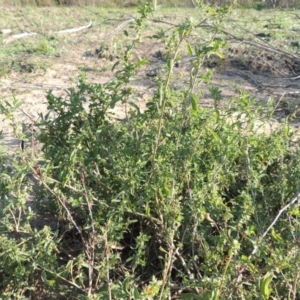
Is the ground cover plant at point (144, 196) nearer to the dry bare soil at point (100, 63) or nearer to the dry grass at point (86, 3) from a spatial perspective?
the dry bare soil at point (100, 63)

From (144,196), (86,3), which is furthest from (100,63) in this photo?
(144,196)

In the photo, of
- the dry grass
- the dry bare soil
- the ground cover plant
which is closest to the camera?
the ground cover plant

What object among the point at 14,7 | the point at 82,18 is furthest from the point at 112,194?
the point at 14,7

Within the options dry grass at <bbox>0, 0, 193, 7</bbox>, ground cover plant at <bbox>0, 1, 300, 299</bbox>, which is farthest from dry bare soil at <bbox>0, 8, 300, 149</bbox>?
ground cover plant at <bbox>0, 1, 300, 299</bbox>

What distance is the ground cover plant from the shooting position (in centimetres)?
215

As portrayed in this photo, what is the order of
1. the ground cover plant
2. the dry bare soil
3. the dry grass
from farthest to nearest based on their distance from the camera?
1. the dry grass
2. the dry bare soil
3. the ground cover plant

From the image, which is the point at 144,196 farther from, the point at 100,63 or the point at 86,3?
the point at 86,3

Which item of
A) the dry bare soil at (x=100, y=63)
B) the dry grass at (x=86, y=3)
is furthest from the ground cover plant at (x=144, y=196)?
the dry grass at (x=86, y=3)

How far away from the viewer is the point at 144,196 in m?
2.35

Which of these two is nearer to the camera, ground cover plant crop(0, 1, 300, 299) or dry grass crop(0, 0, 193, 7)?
ground cover plant crop(0, 1, 300, 299)

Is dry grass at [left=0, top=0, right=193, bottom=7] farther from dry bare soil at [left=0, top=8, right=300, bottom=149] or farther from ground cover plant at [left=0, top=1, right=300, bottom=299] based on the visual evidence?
ground cover plant at [left=0, top=1, right=300, bottom=299]

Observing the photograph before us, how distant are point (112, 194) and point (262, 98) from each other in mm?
3525

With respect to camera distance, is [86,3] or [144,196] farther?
[86,3]

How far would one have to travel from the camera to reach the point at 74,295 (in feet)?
7.45
